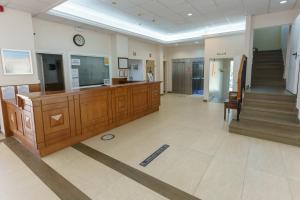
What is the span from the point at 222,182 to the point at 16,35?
5.27 meters

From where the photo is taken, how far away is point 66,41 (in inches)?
Answer: 212

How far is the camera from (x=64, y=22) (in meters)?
5.05

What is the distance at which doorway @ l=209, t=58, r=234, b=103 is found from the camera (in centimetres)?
805

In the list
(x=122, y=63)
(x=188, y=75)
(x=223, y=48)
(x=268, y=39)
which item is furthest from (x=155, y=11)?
(x=268, y=39)

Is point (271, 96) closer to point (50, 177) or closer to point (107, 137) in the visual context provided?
point (107, 137)

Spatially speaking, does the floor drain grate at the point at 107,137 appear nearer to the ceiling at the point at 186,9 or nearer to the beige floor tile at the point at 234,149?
the beige floor tile at the point at 234,149

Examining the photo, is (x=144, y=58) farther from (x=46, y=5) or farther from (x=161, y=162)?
(x=161, y=162)

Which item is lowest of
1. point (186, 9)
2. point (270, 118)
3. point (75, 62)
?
point (270, 118)

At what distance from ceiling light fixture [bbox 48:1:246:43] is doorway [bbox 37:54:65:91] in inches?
53.9

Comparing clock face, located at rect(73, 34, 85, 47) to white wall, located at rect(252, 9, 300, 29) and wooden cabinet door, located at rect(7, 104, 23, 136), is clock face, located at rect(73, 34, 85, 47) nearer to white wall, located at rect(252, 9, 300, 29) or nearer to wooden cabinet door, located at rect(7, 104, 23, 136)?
wooden cabinet door, located at rect(7, 104, 23, 136)

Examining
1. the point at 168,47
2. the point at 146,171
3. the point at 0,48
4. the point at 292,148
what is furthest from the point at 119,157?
the point at 168,47

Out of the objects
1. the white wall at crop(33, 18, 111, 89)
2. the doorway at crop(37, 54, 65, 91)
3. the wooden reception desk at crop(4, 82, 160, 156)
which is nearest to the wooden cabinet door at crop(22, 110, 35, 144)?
the wooden reception desk at crop(4, 82, 160, 156)

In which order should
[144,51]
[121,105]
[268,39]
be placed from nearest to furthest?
[121,105]
[268,39]
[144,51]

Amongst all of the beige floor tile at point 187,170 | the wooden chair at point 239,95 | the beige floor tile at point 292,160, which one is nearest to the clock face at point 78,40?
the beige floor tile at point 187,170
